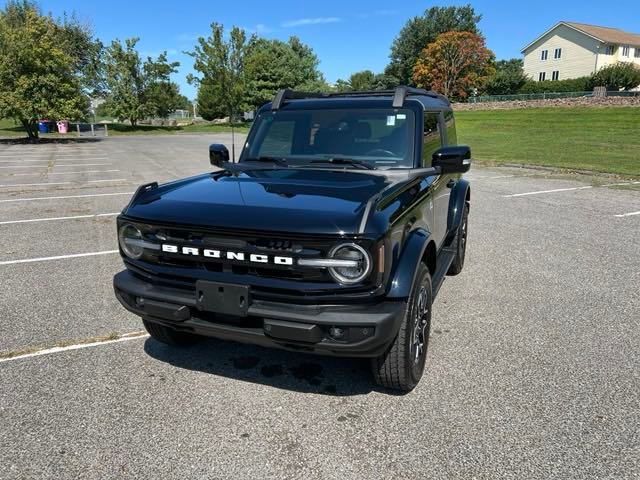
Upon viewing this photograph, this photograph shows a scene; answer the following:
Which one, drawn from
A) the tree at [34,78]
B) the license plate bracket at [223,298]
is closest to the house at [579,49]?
the tree at [34,78]

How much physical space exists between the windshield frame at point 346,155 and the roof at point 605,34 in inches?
2449

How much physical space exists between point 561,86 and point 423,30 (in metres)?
29.0

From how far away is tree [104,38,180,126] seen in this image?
137ft

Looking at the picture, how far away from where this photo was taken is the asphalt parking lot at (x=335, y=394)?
2.49m

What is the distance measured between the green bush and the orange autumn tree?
871 cm

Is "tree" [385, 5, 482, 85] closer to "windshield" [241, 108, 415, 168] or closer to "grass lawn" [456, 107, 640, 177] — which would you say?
"grass lawn" [456, 107, 640, 177]

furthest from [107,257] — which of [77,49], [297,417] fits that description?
[77,49]

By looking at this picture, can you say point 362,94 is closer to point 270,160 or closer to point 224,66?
point 270,160

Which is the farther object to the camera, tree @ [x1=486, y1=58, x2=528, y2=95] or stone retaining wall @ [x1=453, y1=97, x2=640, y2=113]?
tree @ [x1=486, y1=58, x2=528, y2=95]

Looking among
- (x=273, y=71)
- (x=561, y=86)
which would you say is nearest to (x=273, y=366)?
(x=273, y=71)

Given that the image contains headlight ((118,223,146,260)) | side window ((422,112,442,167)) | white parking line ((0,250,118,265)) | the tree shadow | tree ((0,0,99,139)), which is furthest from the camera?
tree ((0,0,99,139))

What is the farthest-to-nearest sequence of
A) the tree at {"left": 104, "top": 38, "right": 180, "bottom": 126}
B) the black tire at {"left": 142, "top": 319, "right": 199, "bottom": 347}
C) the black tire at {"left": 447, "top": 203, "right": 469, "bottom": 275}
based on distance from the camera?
the tree at {"left": 104, "top": 38, "right": 180, "bottom": 126}
the black tire at {"left": 447, "top": 203, "right": 469, "bottom": 275}
the black tire at {"left": 142, "top": 319, "right": 199, "bottom": 347}

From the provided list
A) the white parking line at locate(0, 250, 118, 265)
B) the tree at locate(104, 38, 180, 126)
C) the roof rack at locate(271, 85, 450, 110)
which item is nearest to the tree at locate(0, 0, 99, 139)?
the tree at locate(104, 38, 180, 126)

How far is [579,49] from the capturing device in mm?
57250
